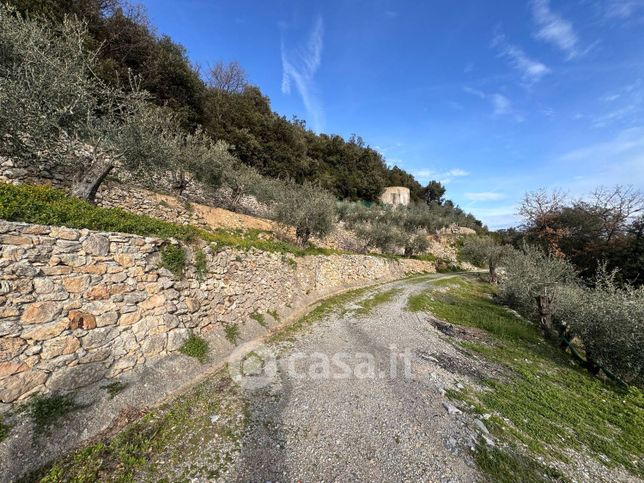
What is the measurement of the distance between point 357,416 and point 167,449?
3.44 metres

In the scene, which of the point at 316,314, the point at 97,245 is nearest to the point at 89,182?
the point at 97,245

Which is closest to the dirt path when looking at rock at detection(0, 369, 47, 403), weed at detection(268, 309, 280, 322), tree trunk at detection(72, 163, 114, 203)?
rock at detection(0, 369, 47, 403)

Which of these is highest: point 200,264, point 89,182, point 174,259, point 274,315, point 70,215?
point 89,182

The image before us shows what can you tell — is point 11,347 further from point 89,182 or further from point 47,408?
point 89,182

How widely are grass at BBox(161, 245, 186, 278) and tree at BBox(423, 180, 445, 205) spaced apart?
256 ft

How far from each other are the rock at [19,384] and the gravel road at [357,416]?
12.5ft

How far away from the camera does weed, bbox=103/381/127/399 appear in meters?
5.25

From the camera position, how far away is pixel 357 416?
523cm

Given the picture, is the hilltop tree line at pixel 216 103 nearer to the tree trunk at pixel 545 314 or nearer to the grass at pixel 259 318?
the grass at pixel 259 318

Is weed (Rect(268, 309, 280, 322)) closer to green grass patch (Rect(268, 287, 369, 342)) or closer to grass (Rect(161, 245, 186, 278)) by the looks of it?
green grass patch (Rect(268, 287, 369, 342))

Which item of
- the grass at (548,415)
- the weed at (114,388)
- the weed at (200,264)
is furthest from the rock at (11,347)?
the grass at (548,415)

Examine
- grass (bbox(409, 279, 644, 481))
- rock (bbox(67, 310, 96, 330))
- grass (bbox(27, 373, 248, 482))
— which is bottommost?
grass (bbox(27, 373, 248, 482))

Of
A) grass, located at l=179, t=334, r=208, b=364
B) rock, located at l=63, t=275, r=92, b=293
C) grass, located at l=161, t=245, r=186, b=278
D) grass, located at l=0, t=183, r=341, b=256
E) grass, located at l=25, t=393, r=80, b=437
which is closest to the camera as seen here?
grass, located at l=25, t=393, r=80, b=437

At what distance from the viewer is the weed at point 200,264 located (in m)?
7.97
